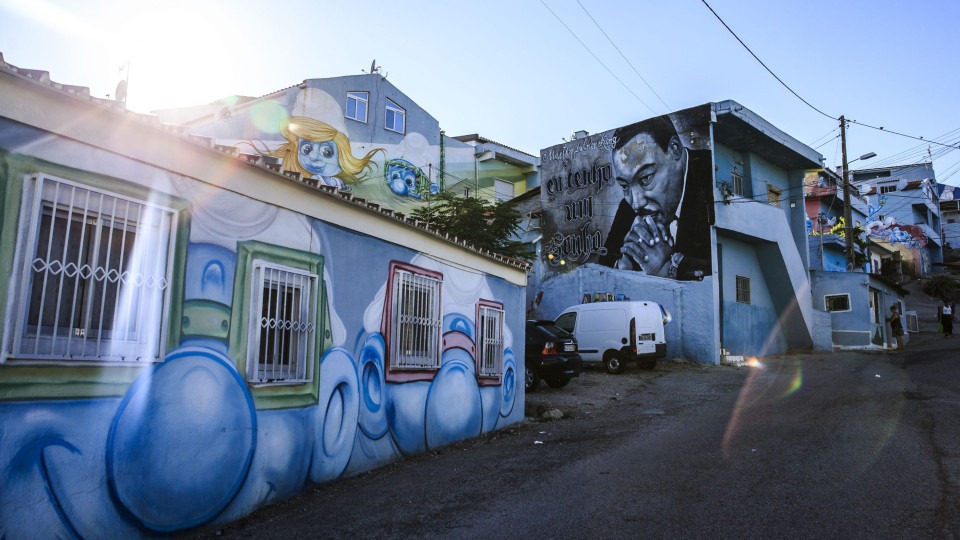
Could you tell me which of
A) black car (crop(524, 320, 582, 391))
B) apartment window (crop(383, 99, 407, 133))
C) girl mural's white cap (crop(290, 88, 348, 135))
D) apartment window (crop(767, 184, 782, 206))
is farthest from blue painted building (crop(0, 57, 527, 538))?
apartment window (crop(767, 184, 782, 206))

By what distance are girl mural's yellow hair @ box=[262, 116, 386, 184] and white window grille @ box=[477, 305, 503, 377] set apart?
1527 cm

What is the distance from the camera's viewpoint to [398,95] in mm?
27859

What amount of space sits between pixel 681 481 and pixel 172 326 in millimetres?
4723

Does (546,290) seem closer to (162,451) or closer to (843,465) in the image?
(843,465)

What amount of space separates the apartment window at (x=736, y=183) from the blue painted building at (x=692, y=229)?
5cm

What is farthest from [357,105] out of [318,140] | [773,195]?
[773,195]

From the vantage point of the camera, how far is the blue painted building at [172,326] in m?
3.96

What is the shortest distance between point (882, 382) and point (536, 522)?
11336mm

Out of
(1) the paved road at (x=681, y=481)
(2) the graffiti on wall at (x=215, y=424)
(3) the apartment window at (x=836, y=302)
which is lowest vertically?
(1) the paved road at (x=681, y=481)

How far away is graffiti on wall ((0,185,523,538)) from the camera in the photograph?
4.01 meters

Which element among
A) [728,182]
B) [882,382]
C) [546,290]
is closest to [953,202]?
[728,182]

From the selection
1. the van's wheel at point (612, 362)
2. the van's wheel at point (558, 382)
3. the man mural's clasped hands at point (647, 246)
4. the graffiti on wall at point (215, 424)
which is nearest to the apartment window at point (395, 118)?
the man mural's clasped hands at point (647, 246)

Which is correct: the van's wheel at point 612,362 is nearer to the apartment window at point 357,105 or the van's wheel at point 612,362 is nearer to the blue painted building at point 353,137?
the blue painted building at point 353,137

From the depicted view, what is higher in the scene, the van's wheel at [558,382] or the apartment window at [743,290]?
the apartment window at [743,290]
